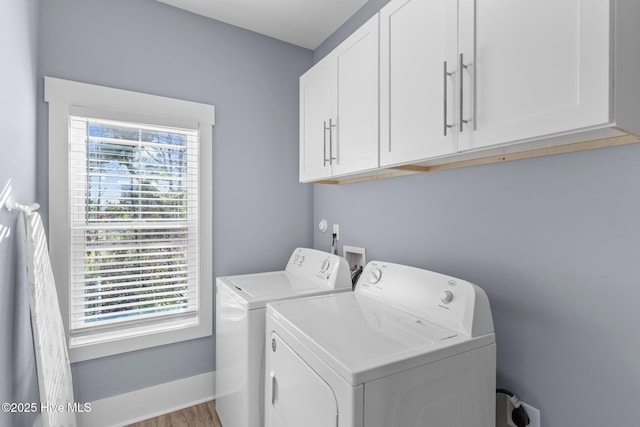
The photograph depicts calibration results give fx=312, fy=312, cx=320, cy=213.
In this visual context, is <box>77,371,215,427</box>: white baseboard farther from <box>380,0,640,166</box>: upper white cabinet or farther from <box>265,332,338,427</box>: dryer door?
<box>380,0,640,166</box>: upper white cabinet

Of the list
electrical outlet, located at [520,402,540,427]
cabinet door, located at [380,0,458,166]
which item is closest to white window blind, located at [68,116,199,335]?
cabinet door, located at [380,0,458,166]

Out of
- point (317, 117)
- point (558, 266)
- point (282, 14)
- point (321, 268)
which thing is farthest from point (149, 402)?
point (282, 14)

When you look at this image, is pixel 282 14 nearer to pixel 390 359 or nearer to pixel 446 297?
pixel 446 297

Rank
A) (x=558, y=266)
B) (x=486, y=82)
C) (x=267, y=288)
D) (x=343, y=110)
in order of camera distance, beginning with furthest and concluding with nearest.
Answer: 1. (x=267, y=288)
2. (x=343, y=110)
3. (x=558, y=266)
4. (x=486, y=82)

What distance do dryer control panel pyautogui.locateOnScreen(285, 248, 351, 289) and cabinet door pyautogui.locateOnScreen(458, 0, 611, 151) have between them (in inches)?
39.7

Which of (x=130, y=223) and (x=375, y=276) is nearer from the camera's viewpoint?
(x=375, y=276)

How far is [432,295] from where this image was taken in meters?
1.29

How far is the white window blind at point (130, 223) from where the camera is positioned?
1869 mm

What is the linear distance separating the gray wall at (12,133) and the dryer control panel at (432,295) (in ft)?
4.97

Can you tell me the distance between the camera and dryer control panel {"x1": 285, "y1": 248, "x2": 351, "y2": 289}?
183 centimetres

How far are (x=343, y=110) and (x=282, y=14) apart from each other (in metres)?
1.02

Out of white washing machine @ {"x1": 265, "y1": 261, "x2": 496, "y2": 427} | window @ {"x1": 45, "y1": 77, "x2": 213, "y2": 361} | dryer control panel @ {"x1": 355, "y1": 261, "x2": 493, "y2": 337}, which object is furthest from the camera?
window @ {"x1": 45, "y1": 77, "x2": 213, "y2": 361}

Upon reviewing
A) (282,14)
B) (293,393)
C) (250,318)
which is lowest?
(293,393)

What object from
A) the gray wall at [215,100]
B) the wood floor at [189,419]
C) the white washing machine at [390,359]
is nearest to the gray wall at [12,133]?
the gray wall at [215,100]
